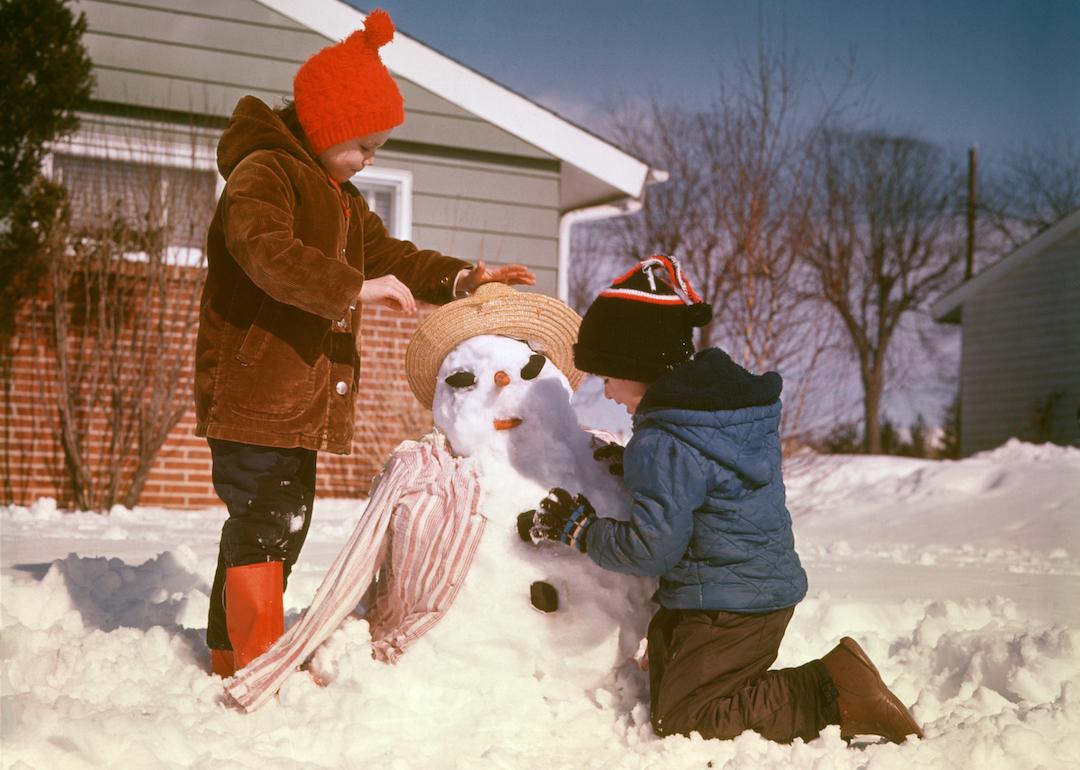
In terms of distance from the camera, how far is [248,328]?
269cm

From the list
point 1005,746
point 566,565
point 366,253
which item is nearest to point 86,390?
point 366,253

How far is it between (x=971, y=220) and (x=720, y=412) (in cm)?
2673

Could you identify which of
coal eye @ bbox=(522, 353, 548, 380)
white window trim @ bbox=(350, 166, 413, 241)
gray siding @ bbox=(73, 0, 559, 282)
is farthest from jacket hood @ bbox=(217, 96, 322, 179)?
white window trim @ bbox=(350, 166, 413, 241)

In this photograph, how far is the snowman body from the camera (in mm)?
A: 2547

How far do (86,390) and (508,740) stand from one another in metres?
6.60

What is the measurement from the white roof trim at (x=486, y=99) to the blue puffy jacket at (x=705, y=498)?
6.63 metres

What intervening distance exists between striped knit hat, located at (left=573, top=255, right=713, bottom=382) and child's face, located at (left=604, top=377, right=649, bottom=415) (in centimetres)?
2

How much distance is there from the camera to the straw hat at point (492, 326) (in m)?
2.84

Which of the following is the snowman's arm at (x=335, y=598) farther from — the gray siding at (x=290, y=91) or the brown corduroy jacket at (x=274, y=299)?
the gray siding at (x=290, y=91)

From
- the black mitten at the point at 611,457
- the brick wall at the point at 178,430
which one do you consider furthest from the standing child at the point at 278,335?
the brick wall at the point at 178,430

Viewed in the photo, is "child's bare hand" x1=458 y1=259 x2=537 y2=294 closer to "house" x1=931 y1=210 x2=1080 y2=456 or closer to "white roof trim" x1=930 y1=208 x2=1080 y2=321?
"house" x1=931 y1=210 x2=1080 y2=456

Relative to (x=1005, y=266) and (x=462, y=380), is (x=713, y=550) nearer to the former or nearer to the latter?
(x=462, y=380)

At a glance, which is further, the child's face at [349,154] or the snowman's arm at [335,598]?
the child's face at [349,154]

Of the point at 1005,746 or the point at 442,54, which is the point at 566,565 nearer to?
the point at 1005,746
